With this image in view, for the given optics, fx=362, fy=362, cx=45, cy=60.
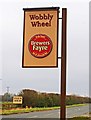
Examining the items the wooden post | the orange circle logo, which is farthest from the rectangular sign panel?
the wooden post

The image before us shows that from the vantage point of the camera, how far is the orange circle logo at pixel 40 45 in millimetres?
9125

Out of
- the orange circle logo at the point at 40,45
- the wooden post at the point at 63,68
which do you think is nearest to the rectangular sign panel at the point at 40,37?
the orange circle logo at the point at 40,45

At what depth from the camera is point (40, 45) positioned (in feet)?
30.2

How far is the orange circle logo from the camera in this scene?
29.9 ft

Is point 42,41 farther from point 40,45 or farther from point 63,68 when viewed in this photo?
point 63,68

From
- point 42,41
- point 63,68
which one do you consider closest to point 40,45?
point 42,41

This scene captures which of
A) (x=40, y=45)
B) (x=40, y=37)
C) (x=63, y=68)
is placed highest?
(x=40, y=37)

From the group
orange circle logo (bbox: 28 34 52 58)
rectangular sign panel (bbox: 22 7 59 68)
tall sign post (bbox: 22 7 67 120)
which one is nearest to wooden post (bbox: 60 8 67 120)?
tall sign post (bbox: 22 7 67 120)

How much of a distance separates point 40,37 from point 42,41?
4.7 inches

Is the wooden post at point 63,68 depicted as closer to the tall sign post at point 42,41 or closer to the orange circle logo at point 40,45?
the tall sign post at point 42,41

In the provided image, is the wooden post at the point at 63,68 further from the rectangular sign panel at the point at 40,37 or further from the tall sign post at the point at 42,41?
the rectangular sign panel at the point at 40,37

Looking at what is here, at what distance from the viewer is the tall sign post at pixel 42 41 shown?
909cm

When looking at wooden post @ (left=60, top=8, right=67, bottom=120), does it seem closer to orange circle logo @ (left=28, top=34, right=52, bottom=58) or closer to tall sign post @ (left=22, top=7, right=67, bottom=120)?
tall sign post @ (left=22, top=7, right=67, bottom=120)

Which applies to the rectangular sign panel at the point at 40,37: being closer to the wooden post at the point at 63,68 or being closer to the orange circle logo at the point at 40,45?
the orange circle logo at the point at 40,45
